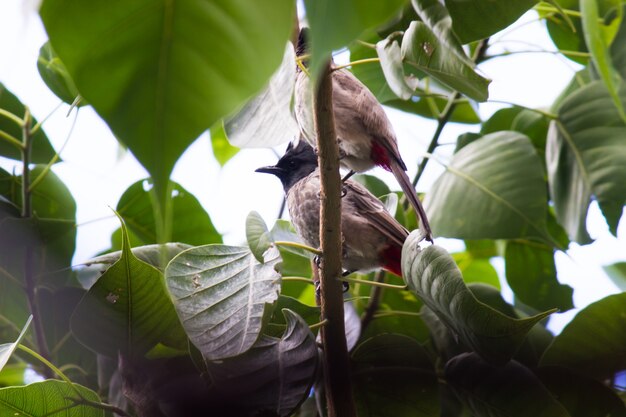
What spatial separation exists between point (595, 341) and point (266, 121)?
646 mm

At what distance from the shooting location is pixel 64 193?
132 cm

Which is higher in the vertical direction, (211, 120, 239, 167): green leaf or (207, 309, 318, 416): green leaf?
(211, 120, 239, 167): green leaf

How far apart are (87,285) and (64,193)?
196mm

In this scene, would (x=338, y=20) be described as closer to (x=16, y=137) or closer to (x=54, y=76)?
(x=54, y=76)

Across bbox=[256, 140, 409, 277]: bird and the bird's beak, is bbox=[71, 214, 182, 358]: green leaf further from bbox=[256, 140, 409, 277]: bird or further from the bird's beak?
the bird's beak

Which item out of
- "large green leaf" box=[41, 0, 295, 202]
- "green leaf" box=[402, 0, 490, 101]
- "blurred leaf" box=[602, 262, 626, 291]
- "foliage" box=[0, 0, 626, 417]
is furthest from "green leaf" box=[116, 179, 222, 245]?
"blurred leaf" box=[602, 262, 626, 291]

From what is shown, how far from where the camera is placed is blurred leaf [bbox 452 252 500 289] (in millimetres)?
1622

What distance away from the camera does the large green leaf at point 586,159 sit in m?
1.24

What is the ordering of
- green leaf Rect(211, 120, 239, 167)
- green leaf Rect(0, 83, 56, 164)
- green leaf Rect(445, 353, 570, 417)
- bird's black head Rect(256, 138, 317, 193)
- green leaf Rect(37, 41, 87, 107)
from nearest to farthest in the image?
green leaf Rect(445, 353, 570, 417) → green leaf Rect(37, 41, 87, 107) → green leaf Rect(0, 83, 56, 164) → green leaf Rect(211, 120, 239, 167) → bird's black head Rect(256, 138, 317, 193)

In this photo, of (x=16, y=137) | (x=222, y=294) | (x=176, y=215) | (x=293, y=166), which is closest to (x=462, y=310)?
(x=222, y=294)

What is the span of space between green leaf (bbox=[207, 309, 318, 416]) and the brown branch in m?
0.06

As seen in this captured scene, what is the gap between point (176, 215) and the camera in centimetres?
133

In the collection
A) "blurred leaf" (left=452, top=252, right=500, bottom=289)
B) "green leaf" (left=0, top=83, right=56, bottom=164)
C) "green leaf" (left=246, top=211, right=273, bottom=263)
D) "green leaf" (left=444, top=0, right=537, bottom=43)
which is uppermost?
"green leaf" (left=0, top=83, right=56, bottom=164)

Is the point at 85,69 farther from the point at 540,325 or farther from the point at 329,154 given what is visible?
the point at 540,325
